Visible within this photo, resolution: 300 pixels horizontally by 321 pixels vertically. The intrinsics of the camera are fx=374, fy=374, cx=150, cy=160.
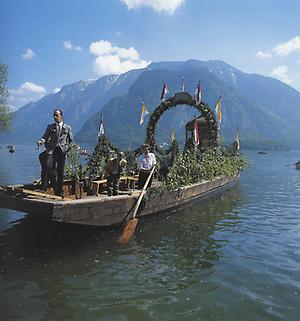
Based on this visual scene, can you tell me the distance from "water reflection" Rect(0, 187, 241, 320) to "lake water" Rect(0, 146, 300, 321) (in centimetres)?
2

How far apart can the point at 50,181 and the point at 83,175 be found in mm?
2476

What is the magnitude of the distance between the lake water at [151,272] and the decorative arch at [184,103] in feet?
36.7

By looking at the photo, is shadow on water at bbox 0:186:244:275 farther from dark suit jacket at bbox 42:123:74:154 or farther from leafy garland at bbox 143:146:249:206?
dark suit jacket at bbox 42:123:74:154

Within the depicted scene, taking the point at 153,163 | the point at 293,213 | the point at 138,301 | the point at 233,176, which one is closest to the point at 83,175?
the point at 153,163

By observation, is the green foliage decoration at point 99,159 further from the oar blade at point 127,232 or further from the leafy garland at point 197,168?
the oar blade at point 127,232

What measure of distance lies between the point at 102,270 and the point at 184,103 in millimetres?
17101

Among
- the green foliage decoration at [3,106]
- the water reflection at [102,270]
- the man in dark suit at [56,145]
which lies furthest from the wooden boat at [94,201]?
the green foliage decoration at [3,106]

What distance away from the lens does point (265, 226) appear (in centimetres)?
1351

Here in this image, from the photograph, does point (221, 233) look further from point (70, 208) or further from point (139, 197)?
point (70, 208)

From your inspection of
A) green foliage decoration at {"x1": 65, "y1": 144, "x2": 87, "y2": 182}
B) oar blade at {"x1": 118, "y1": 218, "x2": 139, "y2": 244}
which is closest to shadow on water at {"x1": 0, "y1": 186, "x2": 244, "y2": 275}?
oar blade at {"x1": 118, "y1": 218, "x2": 139, "y2": 244}

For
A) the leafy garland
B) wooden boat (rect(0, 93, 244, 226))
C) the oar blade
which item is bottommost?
the oar blade

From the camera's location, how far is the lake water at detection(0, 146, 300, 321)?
21.8ft

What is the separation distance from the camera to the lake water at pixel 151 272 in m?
6.65

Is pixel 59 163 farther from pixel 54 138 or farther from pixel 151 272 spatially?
pixel 151 272
